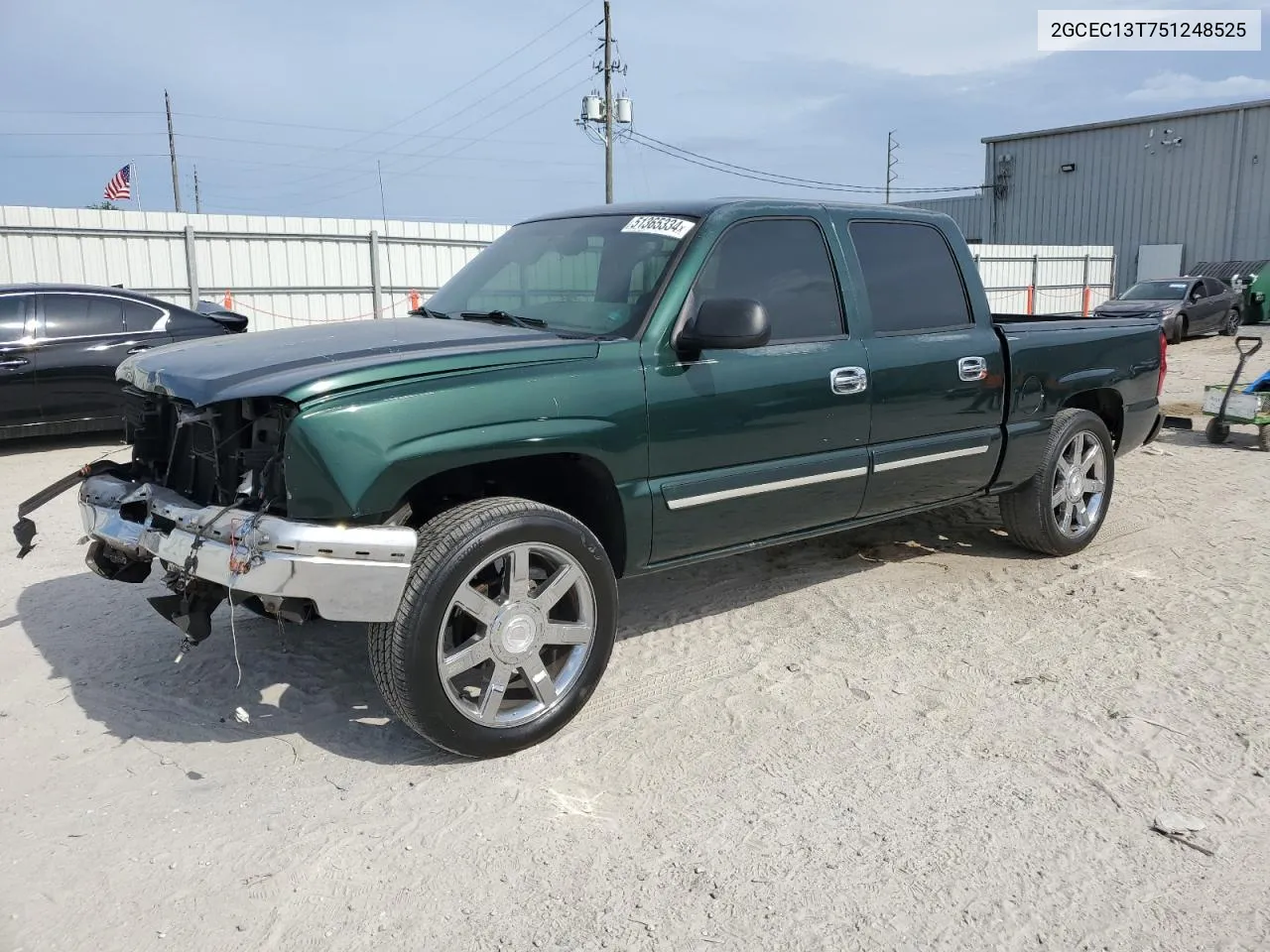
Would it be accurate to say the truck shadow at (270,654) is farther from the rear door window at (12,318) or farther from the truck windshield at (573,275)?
the rear door window at (12,318)

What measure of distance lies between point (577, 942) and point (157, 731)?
6.30 ft

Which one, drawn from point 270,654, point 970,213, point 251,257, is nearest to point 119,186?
point 251,257

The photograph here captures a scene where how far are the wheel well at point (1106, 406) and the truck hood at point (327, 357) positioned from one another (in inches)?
137

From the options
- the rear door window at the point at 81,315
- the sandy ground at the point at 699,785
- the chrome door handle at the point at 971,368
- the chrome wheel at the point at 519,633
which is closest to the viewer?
the sandy ground at the point at 699,785

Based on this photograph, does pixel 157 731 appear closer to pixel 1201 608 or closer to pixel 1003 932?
pixel 1003 932

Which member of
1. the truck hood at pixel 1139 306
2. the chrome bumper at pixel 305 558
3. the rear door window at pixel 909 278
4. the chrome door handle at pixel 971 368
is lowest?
the chrome bumper at pixel 305 558

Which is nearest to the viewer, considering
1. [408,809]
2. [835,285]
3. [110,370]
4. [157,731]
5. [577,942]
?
[577,942]

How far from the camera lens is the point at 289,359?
10.8 feet

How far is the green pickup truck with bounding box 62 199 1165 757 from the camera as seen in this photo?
3062 millimetres

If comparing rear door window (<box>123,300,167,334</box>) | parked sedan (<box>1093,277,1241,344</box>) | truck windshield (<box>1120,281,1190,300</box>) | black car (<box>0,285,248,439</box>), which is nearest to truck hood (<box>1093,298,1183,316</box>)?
parked sedan (<box>1093,277,1241,344</box>)

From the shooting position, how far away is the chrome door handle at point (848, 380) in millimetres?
4172

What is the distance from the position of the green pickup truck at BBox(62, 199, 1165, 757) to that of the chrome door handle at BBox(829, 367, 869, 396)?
1 cm

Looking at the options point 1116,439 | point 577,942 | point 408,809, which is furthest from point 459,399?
point 1116,439

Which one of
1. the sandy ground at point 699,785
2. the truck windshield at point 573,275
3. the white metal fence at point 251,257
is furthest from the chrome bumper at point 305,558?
the white metal fence at point 251,257
